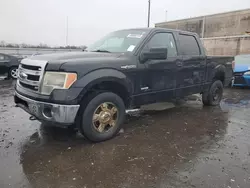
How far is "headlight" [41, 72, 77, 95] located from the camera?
319 cm

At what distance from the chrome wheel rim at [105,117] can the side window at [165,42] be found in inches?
55.4

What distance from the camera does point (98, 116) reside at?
3.62 metres

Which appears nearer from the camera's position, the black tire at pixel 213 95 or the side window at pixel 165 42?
the side window at pixel 165 42

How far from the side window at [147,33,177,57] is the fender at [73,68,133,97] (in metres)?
0.93

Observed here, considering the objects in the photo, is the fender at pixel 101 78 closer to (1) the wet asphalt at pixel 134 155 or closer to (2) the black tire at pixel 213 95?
(1) the wet asphalt at pixel 134 155

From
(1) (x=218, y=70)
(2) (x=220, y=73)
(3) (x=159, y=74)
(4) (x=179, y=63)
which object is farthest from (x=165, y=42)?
(2) (x=220, y=73)

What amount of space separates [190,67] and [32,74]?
3354 millimetres

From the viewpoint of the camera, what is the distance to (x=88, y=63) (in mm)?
3398

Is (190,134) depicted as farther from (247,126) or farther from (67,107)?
(67,107)

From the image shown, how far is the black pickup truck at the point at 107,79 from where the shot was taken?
10.6ft

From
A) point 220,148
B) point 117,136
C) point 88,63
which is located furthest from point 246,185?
point 88,63

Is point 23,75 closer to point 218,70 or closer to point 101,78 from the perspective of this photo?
point 101,78

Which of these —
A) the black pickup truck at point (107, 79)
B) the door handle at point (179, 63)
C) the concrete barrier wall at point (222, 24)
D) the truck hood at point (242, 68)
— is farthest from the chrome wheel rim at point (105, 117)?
the concrete barrier wall at point (222, 24)

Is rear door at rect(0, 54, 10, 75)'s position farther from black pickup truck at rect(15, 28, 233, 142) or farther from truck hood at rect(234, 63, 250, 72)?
truck hood at rect(234, 63, 250, 72)
